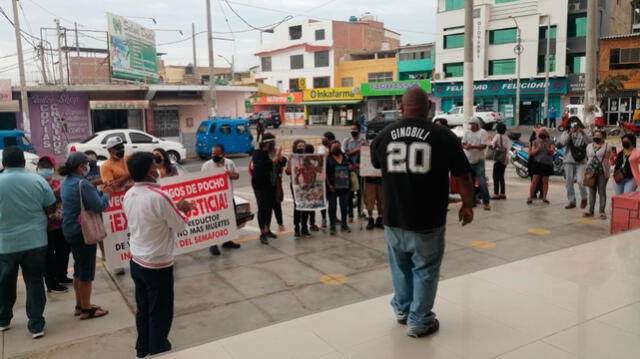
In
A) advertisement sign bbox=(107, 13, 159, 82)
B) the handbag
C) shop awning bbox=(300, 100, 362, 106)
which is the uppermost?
advertisement sign bbox=(107, 13, 159, 82)

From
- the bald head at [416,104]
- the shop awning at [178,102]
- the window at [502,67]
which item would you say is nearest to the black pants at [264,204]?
the bald head at [416,104]

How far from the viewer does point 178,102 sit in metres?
27.2

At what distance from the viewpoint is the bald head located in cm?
416

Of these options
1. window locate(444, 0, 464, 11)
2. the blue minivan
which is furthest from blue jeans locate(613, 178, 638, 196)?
window locate(444, 0, 464, 11)

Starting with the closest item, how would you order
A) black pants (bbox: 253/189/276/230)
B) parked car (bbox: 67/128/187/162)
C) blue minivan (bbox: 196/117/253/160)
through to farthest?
black pants (bbox: 253/189/276/230)
parked car (bbox: 67/128/187/162)
blue minivan (bbox: 196/117/253/160)

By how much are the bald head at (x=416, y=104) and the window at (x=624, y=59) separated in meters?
44.6

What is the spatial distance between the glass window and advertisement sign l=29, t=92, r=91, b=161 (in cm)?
3935

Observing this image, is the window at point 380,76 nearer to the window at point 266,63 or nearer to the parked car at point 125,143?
the window at point 266,63

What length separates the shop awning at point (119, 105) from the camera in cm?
2352

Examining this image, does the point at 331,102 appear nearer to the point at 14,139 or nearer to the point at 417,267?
the point at 14,139

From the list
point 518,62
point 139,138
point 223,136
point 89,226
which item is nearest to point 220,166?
point 89,226

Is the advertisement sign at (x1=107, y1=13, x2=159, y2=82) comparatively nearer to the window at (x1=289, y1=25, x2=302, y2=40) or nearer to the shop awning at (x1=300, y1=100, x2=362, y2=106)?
the shop awning at (x1=300, y1=100, x2=362, y2=106)

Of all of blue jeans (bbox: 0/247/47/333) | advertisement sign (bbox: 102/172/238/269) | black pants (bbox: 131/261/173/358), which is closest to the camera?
black pants (bbox: 131/261/173/358)

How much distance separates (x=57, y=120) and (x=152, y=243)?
2287cm
